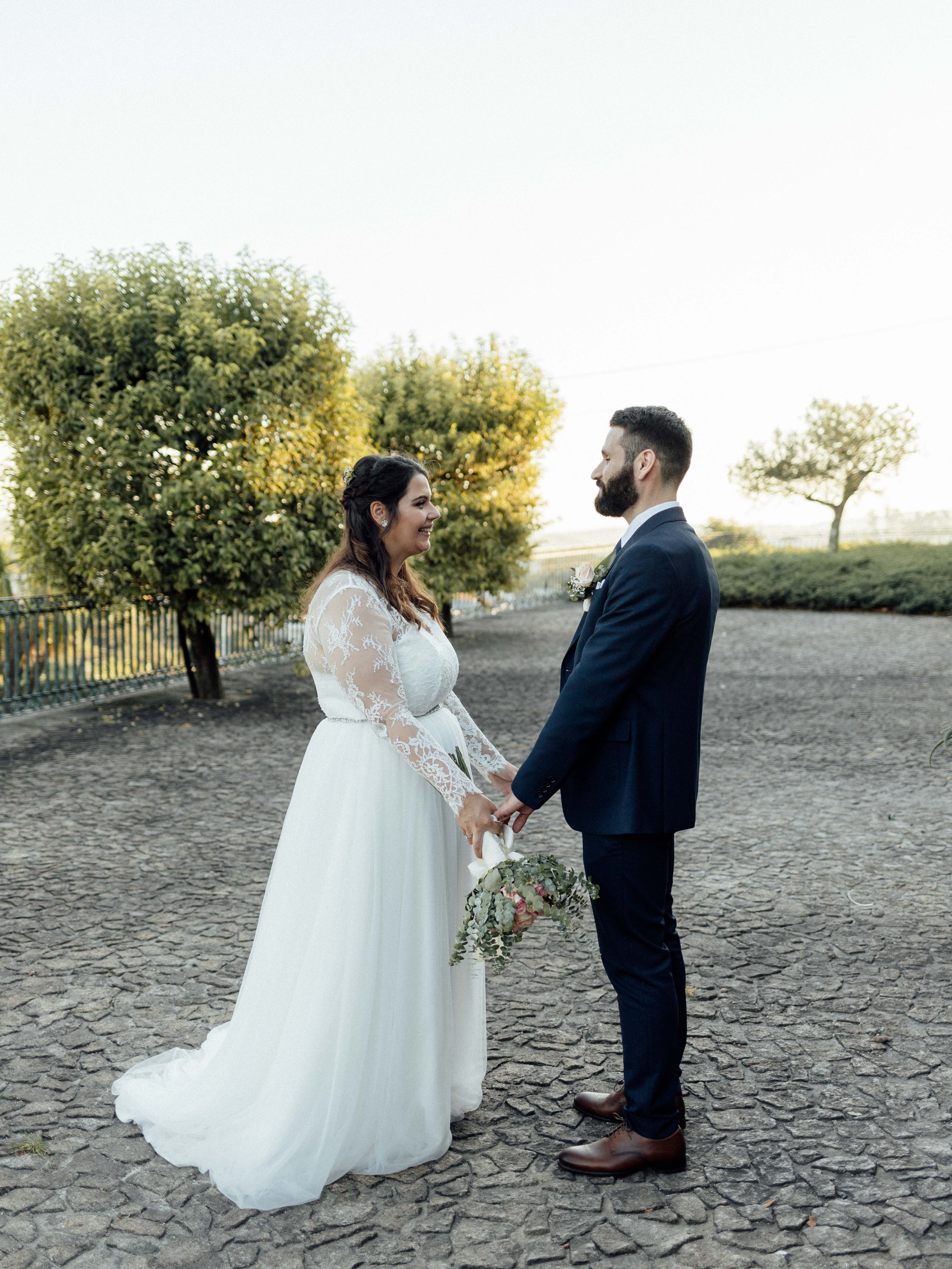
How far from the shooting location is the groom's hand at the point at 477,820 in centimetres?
305

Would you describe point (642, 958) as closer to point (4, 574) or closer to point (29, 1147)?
point (29, 1147)

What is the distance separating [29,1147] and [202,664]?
34.1ft

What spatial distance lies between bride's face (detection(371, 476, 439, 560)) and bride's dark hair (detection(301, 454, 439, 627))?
0.01 meters

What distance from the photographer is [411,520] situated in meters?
3.31

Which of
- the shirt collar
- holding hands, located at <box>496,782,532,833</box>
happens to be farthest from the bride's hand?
the shirt collar

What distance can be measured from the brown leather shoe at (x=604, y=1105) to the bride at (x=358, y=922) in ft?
1.64

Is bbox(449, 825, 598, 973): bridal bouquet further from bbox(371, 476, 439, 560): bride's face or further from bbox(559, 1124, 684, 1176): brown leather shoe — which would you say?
bbox(371, 476, 439, 560): bride's face

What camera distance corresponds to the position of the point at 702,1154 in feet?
10.8

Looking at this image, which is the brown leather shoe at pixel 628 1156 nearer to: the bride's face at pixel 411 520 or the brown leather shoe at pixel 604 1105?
the brown leather shoe at pixel 604 1105

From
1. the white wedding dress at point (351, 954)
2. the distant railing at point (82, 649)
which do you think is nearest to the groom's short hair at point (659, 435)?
the white wedding dress at point (351, 954)

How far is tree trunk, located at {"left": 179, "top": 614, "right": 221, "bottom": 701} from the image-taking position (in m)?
13.1

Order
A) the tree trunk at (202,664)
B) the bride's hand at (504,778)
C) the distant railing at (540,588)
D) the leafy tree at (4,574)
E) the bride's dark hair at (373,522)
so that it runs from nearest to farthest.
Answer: the bride's dark hair at (373,522) → the bride's hand at (504,778) → the tree trunk at (202,664) → the leafy tree at (4,574) → the distant railing at (540,588)

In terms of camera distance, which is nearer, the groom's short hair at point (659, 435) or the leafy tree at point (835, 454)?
the groom's short hair at point (659, 435)

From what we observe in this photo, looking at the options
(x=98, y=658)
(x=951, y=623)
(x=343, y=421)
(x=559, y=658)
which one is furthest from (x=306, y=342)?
(x=951, y=623)
